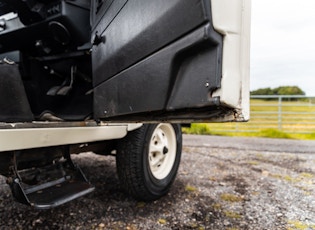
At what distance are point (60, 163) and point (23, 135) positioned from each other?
1.36 feet

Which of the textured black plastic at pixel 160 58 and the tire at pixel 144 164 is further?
the tire at pixel 144 164

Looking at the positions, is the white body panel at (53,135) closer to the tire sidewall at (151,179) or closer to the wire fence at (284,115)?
the tire sidewall at (151,179)

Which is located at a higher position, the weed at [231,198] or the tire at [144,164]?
the tire at [144,164]

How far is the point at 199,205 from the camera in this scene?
1973 mm

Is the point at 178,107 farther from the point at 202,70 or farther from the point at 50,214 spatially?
the point at 50,214

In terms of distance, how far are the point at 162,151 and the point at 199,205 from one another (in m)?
0.52

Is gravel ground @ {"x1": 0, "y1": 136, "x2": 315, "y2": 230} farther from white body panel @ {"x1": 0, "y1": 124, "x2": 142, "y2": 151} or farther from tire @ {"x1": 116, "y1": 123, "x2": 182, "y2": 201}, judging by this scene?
white body panel @ {"x1": 0, "y1": 124, "x2": 142, "y2": 151}

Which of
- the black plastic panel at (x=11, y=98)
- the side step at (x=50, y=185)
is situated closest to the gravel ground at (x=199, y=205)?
the side step at (x=50, y=185)

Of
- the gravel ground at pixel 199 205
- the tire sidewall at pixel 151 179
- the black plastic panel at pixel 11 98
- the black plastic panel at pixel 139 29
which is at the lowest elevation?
the gravel ground at pixel 199 205

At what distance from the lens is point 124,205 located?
1981 mm

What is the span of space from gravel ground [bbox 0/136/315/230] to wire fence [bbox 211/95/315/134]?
4909 millimetres

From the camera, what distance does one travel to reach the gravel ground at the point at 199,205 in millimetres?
1680

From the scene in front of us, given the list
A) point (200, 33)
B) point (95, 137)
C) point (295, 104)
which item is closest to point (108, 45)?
point (95, 137)

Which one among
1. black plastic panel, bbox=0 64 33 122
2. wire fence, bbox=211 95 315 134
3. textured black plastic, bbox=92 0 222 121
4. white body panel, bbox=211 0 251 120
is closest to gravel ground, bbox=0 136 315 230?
black plastic panel, bbox=0 64 33 122
